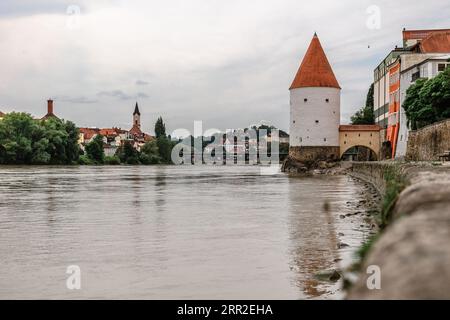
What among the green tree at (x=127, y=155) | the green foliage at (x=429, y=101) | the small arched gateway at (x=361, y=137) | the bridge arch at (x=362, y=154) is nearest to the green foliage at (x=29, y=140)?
the green tree at (x=127, y=155)

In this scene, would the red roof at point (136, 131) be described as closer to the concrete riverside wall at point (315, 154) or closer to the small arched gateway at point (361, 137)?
the concrete riverside wall at point (315, 154)

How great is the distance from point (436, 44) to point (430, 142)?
67.2ft

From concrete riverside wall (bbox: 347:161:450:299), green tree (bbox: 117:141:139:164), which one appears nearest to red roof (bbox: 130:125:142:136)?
green tree (bbox: 117:141:139:164)

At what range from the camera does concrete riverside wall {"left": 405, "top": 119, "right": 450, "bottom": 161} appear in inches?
1105

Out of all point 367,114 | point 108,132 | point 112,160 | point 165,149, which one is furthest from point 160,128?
point 367,114

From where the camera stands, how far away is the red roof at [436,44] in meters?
48.3

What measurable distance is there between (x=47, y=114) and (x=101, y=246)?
400ft

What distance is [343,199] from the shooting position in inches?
839

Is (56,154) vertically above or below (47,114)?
below

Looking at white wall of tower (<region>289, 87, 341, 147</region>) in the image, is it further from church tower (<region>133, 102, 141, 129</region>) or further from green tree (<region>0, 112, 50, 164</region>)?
church tower (<region>133, 102, 141, 129</region>)

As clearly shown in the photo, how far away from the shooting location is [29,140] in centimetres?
7350

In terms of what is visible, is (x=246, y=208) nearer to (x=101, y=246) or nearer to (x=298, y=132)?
(x=101, y=246)

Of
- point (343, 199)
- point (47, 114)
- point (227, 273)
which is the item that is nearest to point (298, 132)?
point (343, 199)

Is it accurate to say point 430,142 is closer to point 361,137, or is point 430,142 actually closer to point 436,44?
point 436,44
